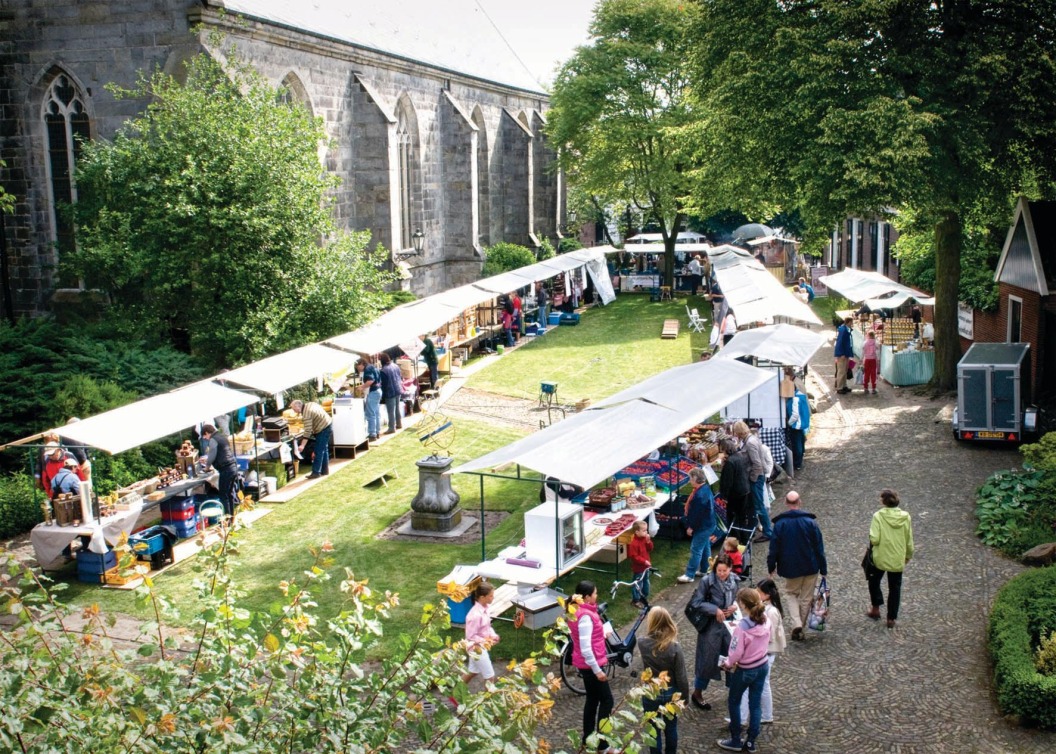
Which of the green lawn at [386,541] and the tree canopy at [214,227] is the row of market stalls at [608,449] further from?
the tree canopy at [214,227]

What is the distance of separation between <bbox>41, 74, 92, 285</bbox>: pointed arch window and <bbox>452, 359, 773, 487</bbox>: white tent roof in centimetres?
1597

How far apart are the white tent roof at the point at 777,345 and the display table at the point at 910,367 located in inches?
215

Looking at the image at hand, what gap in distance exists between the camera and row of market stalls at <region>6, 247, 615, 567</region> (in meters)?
14.7

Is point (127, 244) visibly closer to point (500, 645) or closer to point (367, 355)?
point (367, 355)

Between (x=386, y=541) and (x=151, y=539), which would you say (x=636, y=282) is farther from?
(x=151, y=539)

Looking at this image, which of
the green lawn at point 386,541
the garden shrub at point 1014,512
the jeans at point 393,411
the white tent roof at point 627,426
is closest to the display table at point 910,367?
the green lawn at point 386,541

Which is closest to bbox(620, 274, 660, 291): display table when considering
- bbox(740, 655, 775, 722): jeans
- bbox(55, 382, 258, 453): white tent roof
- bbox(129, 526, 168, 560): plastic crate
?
bbox(55, 382, 258, 453): white tent roof

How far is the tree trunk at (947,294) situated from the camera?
2323cm

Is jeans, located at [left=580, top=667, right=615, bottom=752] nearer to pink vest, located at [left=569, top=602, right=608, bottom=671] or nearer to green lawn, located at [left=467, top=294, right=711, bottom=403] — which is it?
pink vest, located at [left=569, top=602, right=608, bottom=671]

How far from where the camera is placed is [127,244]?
70.7 feet

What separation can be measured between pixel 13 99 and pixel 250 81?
711 centimetres

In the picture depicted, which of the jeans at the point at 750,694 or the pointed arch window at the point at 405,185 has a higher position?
the pointed arch window at the point at 405,185

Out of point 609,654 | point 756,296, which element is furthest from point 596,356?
point 609,654

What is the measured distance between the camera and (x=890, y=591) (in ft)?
40.0
